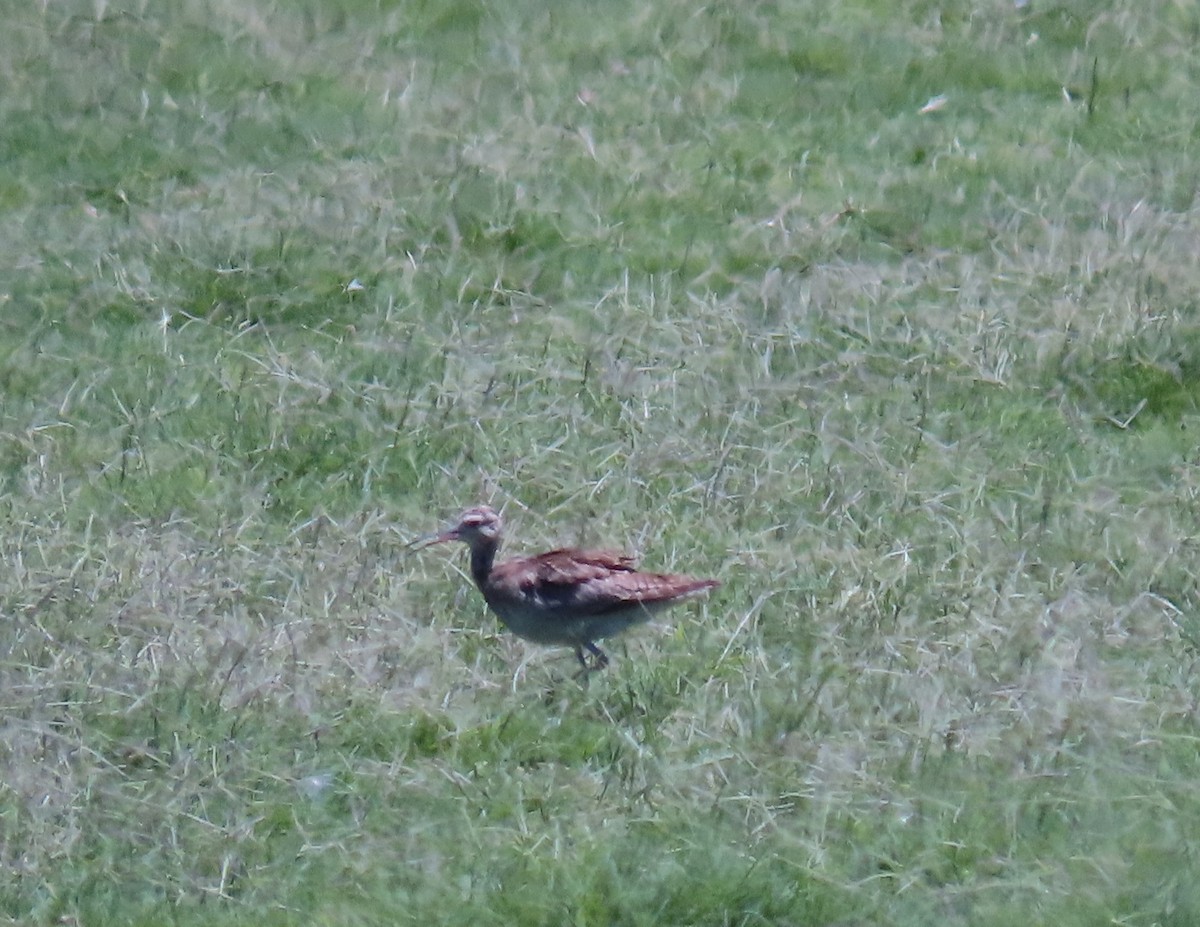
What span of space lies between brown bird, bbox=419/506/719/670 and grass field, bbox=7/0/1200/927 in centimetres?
15

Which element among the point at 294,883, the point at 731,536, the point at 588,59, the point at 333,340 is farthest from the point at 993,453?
the point at 588,59

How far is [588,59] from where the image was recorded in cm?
1244

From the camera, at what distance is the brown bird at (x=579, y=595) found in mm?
6527

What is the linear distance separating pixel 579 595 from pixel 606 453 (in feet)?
5.39

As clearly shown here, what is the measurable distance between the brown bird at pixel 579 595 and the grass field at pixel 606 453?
0.51ft

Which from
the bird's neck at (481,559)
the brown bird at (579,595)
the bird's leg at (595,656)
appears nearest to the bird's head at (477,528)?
the bird's neck at (481,559)

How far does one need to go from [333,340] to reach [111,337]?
983 mm

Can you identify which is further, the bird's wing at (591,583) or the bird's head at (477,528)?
the bird's head at (477,528)

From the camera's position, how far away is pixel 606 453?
8.11 meters

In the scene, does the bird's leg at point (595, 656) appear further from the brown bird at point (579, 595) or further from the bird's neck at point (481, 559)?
the bird's neck at point (481, 559)

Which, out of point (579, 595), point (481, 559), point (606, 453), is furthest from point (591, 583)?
point (606, 453)

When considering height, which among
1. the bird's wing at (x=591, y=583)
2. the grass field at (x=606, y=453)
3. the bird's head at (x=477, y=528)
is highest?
the bird's wing at (x=591, y=583)

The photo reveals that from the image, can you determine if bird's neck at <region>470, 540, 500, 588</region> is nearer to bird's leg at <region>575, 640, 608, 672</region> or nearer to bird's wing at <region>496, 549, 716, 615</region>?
bird's wing at <region>496, 549, 716, 615</region>

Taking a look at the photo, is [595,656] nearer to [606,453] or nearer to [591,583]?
[591,583]
